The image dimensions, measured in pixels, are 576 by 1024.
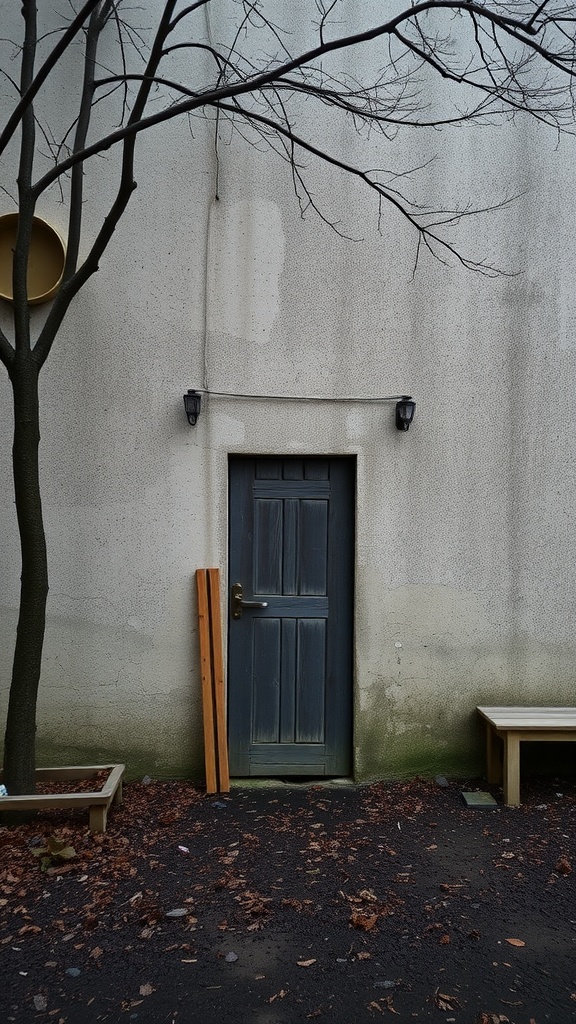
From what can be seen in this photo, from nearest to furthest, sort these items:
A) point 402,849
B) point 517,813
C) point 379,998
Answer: point 379,998
point 402,849
point 517,813

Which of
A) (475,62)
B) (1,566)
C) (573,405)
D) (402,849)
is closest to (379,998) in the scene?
(402,849)

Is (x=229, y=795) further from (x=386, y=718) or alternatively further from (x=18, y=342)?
(x=18, y=342)

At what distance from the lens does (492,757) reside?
4.62 m

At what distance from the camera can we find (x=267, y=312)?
4691 millimetres

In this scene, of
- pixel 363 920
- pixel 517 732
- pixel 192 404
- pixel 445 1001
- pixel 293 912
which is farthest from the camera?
pixel 192 404

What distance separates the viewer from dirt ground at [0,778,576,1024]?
253cm

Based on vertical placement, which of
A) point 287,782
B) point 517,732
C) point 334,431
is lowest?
point 287,782

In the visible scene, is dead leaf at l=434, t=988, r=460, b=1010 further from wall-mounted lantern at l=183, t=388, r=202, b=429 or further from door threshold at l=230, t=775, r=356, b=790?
wall-mounted lantern at l=183, t=388, r=202, b=429

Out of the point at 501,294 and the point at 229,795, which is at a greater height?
the point at 501,294

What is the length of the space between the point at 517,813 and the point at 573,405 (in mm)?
2669

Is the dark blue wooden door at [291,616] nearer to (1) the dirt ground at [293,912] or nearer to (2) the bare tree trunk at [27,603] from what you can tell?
(1) the dirt ground at [293,912]

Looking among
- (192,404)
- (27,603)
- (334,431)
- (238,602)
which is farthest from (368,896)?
(192,404)

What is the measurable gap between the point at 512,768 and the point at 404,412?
2.33 metres

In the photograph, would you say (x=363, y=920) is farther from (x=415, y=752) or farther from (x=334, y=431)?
(x=334, y=431)
